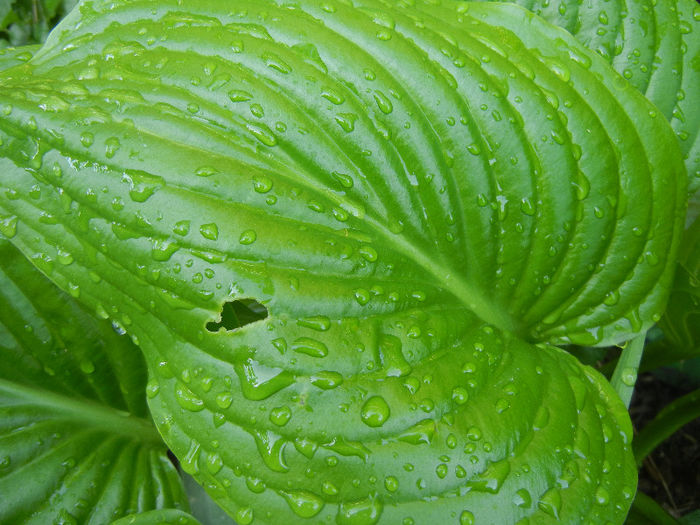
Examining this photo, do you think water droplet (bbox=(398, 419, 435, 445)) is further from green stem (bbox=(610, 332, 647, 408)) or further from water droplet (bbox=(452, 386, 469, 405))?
green stem (bbox=(610, 332, 647, 408))

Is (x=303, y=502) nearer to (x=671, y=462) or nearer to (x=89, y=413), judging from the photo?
(x=89, y=413)

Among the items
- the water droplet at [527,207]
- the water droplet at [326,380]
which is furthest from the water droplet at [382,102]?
the water droplet at [326,380]

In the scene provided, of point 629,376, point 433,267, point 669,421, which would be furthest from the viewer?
point 669,421

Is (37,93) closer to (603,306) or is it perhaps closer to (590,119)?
(590,119)

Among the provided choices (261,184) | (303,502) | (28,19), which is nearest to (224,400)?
(303,502)

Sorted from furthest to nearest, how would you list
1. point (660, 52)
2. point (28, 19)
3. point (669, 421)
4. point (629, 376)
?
point (28, 19)
point (669, 421)
point (660, 52)
point (629, 376)

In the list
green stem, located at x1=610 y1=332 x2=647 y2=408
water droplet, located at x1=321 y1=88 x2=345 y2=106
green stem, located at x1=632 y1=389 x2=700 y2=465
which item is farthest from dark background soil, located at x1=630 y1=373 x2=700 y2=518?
water droplet, located at x1=321 y1=88 x2=345 y2=106
